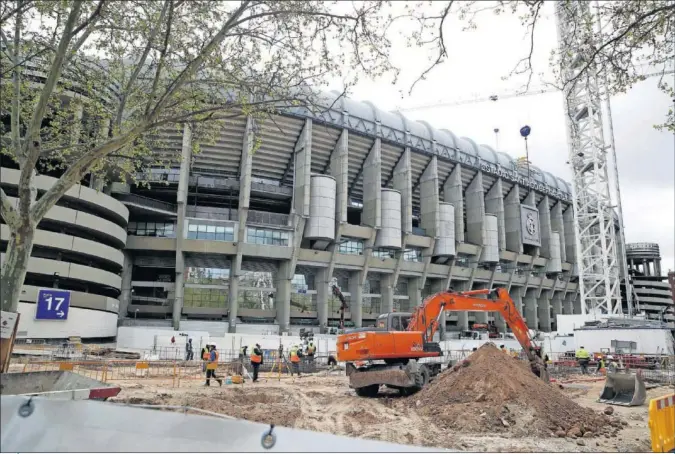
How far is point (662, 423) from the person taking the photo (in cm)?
691

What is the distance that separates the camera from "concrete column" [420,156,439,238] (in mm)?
50166

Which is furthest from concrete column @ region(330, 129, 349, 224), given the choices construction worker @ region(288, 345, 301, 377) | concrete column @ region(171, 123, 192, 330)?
construction worker @ region(288, 345, 301, 377)

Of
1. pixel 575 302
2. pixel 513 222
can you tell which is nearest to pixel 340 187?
pixel 513 222

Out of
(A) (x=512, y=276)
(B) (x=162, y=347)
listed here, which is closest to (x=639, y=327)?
(A) (x=512, y=276)

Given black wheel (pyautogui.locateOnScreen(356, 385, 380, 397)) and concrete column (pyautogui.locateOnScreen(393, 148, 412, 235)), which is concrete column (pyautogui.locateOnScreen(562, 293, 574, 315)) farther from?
black wheel (pyautogui.locateOnScreen(356, 385, 380, 397))

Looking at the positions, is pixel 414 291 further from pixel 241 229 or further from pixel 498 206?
pixel 241 229

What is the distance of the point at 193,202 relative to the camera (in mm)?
46875

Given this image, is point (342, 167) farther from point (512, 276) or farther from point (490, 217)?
point (512, 276)

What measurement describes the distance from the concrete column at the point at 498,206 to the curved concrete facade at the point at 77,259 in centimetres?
4164

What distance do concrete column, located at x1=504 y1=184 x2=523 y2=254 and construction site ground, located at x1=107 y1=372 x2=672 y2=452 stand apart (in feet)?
144

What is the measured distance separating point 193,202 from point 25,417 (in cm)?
4577

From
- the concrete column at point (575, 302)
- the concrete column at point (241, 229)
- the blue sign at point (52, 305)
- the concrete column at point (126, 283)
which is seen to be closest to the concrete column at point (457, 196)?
the concrete column at point (241, 229)

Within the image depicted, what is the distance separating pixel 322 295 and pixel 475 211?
2287 centimetres

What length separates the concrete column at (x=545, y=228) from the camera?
215ft
